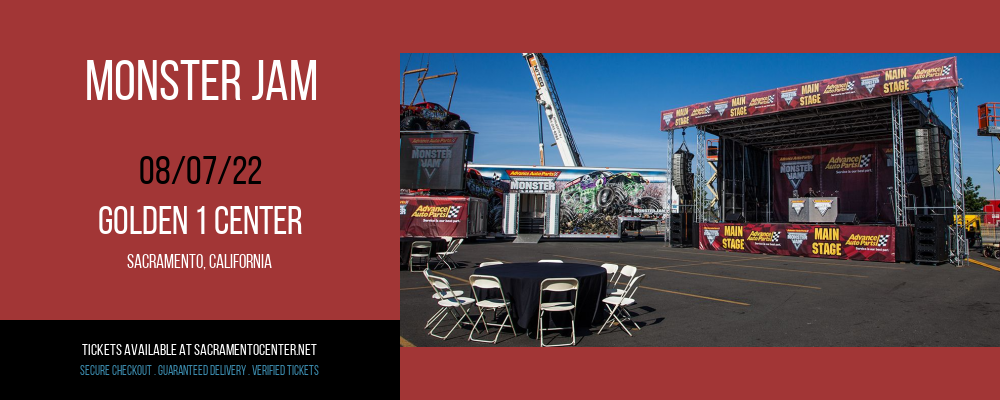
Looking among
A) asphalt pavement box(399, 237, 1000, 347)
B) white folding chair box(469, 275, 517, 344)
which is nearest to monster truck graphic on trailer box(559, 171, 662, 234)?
asphalt pavement box(399, 237, 1000, 347)

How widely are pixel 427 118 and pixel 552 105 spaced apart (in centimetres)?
831

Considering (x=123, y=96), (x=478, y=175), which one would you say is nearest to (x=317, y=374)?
(x=123, y=96)

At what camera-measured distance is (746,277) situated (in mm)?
10172

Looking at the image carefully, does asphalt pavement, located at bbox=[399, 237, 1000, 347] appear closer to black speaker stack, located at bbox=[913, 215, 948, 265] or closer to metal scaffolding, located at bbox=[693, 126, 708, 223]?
black speaker stack, located at bbox=[913, 215, 948, 265]

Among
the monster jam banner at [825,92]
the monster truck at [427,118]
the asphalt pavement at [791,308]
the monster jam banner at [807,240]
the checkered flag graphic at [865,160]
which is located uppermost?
the monster truck at [427,118]

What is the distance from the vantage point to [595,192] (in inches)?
1048

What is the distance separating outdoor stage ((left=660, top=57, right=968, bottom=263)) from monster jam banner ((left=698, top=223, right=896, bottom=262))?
0.03 meters

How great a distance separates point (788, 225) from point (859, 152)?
28.9 feet

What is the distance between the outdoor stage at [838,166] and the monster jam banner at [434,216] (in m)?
9.02

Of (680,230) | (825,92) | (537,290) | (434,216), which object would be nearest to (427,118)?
(434,216)

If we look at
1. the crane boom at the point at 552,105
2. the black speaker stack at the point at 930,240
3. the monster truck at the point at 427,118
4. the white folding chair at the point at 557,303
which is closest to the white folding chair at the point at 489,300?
the white folding chair at the point at 557,303

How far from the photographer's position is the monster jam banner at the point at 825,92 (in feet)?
43.0

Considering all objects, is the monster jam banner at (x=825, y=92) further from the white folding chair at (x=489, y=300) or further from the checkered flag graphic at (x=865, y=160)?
the white folding chair at (x=489, y=300)

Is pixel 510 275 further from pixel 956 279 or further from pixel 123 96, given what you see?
pixel 956 279
